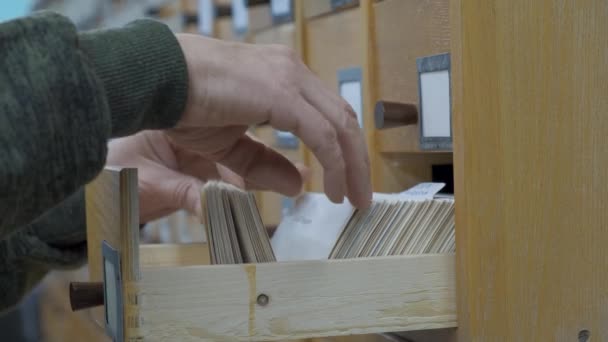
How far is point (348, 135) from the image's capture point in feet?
2.42

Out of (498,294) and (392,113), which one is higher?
(392,113)

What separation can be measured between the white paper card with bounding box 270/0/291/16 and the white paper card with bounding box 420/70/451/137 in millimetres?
584

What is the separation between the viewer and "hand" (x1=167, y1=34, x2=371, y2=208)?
0.67m

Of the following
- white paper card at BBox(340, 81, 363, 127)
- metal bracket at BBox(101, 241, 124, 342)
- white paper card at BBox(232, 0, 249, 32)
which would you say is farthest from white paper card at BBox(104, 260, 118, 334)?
white paper card at BBox(232, 0, 249, 32)

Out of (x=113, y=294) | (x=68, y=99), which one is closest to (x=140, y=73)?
(x=68, y=99)

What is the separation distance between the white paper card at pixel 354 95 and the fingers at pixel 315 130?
0.37 m

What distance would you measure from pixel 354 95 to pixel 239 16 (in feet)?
2.86

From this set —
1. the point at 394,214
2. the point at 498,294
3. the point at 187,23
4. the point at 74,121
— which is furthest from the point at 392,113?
the point at 187,23

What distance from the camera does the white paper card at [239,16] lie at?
1883 mm

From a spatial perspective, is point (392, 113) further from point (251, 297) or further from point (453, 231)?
point (251, 297)

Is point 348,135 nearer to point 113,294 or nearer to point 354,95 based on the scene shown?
point 113,294

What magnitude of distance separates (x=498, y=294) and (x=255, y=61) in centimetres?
30

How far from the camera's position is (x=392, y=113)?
888 mm

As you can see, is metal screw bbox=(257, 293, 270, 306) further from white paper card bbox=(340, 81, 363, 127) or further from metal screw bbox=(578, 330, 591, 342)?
white paper card bbox=(340, 81, 363, 127)
